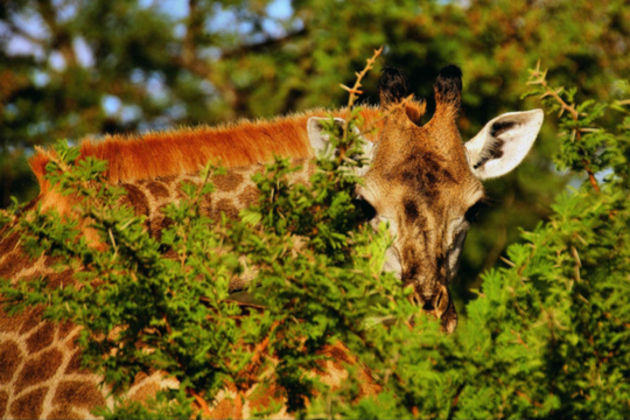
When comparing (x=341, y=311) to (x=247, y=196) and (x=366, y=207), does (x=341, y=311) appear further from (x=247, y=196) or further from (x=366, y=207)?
(x=247, y=196)

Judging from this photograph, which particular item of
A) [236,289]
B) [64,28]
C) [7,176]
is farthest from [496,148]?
[64,28]

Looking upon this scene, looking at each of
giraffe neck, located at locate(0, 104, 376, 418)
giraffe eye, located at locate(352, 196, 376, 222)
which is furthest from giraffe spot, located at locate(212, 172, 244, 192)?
giraffe eye, located at locate(352, 196, 376, 222)

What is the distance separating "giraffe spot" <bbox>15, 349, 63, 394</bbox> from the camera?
4.38 meters

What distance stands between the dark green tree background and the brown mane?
1.54 metres

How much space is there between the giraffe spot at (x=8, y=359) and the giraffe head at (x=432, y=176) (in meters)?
2.48

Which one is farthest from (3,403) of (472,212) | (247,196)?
(472,212)

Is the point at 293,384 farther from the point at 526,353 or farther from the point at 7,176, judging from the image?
the point at 7,176

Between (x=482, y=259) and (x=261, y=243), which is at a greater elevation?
(x=261, y=243)

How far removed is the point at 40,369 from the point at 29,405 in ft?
0.75

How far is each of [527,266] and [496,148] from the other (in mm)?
3138

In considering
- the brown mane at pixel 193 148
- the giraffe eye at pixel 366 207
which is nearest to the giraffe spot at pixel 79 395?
the brown mane at pixel 193 148

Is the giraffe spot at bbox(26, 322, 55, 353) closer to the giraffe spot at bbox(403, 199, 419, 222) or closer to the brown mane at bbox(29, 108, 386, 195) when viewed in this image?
the brown mane at bbox(29, 108, 386, 195)

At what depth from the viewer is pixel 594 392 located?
2547 mm

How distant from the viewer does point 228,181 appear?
5.52 metres
